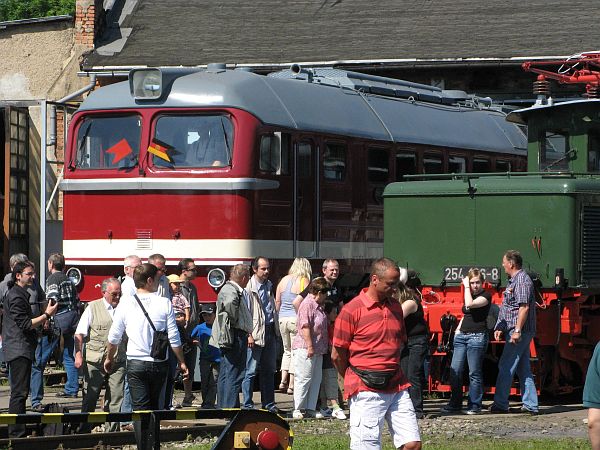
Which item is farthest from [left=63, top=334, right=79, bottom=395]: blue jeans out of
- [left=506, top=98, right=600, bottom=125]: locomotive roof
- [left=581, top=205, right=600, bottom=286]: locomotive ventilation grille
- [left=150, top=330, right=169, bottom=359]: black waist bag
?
[left=506, top=98, right=600, bottom=125]: locomotive roof

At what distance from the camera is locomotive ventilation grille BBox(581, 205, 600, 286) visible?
1612 centimetres

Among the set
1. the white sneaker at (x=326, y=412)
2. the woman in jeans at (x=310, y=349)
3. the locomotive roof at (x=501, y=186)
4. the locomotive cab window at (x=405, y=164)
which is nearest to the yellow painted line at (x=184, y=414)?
the woman in jeans at (x=310, y=349)

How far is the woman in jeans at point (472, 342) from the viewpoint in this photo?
15.5 metres

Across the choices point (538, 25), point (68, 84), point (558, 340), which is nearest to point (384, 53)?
point (538, 25)

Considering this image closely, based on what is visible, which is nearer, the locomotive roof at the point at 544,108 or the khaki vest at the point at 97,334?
the khaki vest at the point at 97,334

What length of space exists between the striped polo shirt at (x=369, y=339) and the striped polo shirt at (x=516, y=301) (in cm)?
534

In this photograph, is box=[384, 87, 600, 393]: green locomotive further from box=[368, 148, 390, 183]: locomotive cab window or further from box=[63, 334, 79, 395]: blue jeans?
box=[63, 334, 79, 395]: blue jeans

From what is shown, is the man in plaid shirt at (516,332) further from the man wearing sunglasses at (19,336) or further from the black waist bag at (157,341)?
the man wearing sunglasses at (19,336)

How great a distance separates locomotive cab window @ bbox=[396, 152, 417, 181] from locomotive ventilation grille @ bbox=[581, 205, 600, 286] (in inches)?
156

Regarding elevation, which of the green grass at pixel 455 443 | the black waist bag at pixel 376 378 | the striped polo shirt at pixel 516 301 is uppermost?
the striped polo shirt at pixel 516 301

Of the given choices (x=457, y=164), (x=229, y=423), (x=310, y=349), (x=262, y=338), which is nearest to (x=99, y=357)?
(x=262, y=338)

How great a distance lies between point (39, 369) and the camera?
1586cm

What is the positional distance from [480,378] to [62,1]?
1722 inches

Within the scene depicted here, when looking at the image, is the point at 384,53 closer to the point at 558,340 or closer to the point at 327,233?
the point at 327,233
